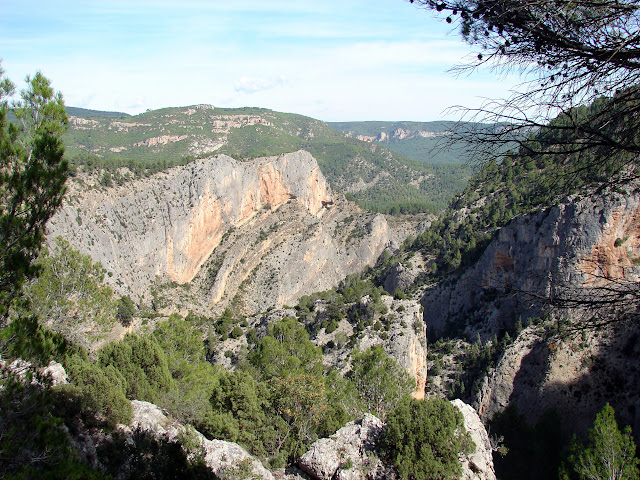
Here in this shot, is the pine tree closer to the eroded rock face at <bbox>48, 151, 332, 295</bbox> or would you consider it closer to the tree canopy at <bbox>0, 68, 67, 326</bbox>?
A: the tree canopy at <bbox>0, 68, 67, 326</bbox>

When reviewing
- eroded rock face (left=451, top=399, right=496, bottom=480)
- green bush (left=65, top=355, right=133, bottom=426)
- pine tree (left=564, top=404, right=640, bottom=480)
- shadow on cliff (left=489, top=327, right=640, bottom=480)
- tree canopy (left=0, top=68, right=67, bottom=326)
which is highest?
tree canopy (left=0, top=68, right=67, bottom=326)

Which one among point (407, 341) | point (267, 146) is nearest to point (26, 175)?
point (407, 341)

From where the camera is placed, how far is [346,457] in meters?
12.6

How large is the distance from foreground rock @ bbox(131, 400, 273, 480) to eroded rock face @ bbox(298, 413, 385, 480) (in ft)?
5.21

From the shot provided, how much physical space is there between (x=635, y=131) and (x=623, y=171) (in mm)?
904

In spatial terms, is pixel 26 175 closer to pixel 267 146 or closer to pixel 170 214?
pixel 170 214

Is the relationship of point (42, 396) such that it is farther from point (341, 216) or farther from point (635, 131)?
point (341, 216)

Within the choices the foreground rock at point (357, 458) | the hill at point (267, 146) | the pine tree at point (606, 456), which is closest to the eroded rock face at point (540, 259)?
the pine tree at point (606, 456)

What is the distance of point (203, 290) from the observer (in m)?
51.3

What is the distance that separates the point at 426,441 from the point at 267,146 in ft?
369

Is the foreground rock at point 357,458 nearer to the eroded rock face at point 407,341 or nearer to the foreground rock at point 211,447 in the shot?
the foreground rock at point 211,447

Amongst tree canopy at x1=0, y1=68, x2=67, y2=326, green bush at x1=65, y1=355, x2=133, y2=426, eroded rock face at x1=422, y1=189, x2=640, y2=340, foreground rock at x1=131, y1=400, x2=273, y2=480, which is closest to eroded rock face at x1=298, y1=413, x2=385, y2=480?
foreground rock at x1=131, y1=400, x2=273, y2=480

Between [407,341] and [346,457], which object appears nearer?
[346,457]

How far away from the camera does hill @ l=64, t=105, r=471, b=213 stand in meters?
96.4
